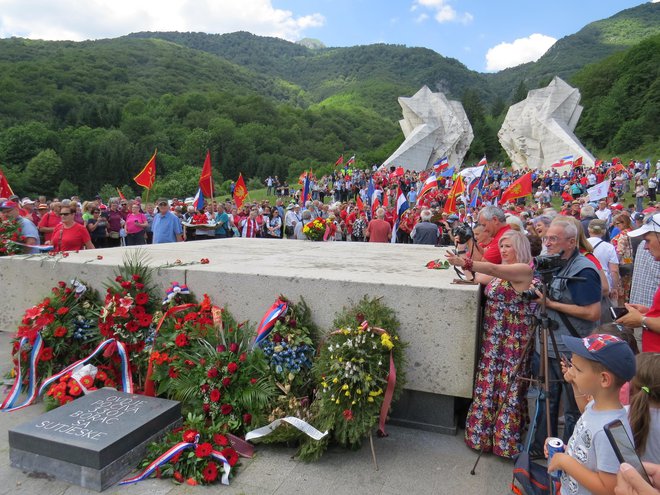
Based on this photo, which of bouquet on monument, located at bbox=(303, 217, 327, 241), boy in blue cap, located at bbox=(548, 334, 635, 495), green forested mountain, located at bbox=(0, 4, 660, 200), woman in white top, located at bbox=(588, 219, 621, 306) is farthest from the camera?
green forested mountain, located at bbox=(0, 4, 660, 200)

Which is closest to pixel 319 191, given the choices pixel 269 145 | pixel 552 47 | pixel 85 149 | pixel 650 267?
pixel 650 267

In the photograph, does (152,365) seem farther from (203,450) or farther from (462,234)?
(462,234)

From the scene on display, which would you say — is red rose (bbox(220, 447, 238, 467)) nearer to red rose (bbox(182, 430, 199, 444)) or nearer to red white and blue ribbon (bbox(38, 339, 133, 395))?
red rose (bbox(182, 430, 199, 444))

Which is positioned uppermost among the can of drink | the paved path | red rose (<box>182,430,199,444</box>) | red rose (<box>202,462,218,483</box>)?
the can of drink

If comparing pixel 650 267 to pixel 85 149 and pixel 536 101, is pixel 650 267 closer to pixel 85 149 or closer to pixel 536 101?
pixel 536 101

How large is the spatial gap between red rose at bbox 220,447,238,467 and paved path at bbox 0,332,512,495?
0.31 ft

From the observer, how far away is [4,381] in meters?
4.55

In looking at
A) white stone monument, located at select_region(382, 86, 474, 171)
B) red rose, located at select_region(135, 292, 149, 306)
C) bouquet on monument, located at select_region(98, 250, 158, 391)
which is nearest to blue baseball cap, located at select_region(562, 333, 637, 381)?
bouquet on monument, located at select_region(98, 250, 158, 391)

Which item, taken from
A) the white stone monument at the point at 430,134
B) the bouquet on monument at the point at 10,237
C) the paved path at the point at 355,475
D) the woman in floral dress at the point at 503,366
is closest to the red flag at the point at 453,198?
the woman in floral dress at the point at 503,366

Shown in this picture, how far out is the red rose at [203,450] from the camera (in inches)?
123

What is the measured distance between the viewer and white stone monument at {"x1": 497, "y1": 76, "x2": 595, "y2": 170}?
42312mm

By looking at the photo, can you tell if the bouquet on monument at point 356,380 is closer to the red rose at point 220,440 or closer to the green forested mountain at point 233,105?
the red rose at point 220,440

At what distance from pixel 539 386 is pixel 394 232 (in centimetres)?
942

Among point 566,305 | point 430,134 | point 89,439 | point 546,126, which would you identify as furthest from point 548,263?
point 546,126
